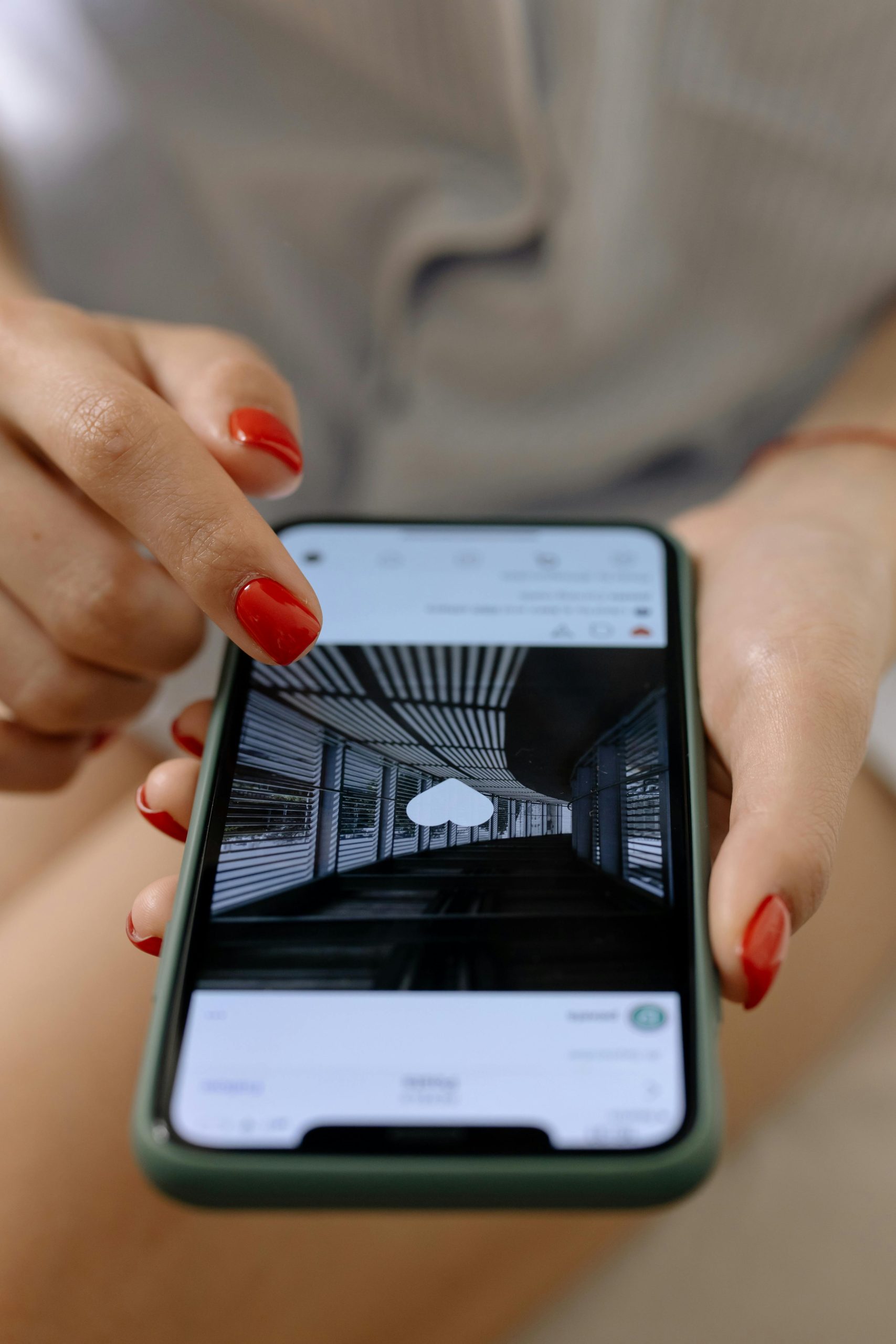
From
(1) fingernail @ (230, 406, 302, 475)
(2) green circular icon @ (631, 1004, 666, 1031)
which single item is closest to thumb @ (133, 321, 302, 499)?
(1) fingernail @ (230, 406, 302, 475)

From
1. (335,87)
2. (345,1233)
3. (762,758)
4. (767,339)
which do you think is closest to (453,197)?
(335,87)

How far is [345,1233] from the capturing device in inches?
15.2

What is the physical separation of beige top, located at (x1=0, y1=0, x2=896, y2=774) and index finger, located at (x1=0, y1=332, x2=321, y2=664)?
23cm

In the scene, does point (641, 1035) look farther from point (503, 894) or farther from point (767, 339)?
point (767, 339)

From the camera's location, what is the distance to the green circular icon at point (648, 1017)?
285 mm

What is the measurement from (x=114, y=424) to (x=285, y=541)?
0.10 metres

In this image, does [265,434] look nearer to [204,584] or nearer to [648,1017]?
[204,584]

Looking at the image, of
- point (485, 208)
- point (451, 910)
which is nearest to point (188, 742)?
point (451, 910)

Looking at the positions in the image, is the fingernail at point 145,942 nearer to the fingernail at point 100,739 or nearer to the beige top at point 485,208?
the fingernail at point 100,739

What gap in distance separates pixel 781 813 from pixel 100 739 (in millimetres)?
335

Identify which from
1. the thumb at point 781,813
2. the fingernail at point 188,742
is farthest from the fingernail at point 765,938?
the fingernail at point 188,742

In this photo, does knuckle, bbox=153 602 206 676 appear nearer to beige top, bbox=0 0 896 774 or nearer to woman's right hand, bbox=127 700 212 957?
woman's right hand, bbox=127 700 212 957

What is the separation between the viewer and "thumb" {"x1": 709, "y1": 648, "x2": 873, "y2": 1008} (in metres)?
0.26

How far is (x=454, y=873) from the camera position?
1.04 feet
